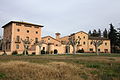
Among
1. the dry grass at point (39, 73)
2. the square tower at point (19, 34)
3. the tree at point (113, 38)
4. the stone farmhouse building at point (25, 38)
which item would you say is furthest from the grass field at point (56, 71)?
the tree at point (113, 38)

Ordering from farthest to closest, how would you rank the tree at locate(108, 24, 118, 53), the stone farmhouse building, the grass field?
the tree at locate(108, 24, 118, 53) → the stone farmhouse building → the grass field

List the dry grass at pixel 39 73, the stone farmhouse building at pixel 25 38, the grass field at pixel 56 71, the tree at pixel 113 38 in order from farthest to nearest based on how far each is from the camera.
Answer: the tree at pixel 113 38 → the stone farmhouse building at pixel 25 38 → the grass field at pixel 56 71 → the dry grass at pixel 39 73

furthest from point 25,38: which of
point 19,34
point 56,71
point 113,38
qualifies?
point 113,38

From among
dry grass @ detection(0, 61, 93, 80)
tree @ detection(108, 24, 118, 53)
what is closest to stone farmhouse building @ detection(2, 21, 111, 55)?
tree @ detection(108, 24, 118, 53)

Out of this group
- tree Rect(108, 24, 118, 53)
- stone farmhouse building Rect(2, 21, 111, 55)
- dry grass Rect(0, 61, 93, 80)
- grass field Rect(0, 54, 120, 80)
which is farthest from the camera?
tree Rect(108, 24, 118, 53)

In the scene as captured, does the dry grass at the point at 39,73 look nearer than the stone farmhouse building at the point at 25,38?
Yes

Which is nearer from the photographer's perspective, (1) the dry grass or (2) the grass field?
(1) the dry grass

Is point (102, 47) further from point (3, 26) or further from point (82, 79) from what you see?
point (82, 79)

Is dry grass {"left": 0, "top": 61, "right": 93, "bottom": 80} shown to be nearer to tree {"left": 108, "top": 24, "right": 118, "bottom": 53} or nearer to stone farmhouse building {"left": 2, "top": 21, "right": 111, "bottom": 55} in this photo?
stone farmhouse building {"left": 2, "top": 21, "right": 111, "bottom": 55}

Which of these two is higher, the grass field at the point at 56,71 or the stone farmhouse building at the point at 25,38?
the stone farmhouse building at the point at 25,38

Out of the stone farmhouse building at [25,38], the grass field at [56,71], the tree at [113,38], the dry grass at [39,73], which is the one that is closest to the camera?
the dry grass at [39,73]

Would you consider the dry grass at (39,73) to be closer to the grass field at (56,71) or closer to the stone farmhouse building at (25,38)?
the grass field at (56,71)

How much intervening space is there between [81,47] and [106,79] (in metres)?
57.7

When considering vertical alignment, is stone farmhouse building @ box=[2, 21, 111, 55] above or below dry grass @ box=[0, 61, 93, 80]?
above
